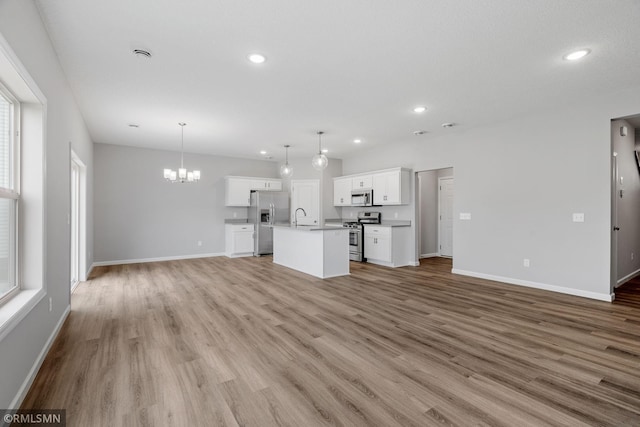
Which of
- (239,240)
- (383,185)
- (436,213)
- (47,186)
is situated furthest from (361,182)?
(47,186)

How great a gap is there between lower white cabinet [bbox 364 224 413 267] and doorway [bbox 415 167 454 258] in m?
1.30

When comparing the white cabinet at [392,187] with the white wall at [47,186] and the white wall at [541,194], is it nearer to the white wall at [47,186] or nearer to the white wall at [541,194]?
the white wall at [541,194]

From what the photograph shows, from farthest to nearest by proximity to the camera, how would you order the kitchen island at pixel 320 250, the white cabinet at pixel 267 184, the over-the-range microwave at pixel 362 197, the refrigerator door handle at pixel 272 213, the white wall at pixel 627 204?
the white cabinet at pixel 267 184 → the refrigerator door handle at pixel 272 213 → the over-the-range microwave at pixel 362 197 → the kitchen island at pixel 320 250 → the white wall at pixel 627 204

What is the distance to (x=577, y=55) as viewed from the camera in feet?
9.85

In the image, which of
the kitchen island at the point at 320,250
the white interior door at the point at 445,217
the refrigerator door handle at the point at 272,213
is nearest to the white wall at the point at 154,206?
the refrigerator door handle at the point at 272,213

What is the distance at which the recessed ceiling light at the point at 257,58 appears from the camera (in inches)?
118

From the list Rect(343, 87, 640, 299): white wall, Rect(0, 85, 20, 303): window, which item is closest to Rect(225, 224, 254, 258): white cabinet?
Rect(343, 87, 640, 299): white wall

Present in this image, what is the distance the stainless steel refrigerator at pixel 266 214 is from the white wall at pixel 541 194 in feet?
14.3

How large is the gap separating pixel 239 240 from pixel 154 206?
2.17 m

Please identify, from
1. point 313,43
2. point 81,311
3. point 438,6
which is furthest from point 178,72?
point 81,311

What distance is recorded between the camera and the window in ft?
6.93

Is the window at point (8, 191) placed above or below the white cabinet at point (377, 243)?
above

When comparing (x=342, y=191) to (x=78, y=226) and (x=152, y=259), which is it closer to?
(x=152, y=259)

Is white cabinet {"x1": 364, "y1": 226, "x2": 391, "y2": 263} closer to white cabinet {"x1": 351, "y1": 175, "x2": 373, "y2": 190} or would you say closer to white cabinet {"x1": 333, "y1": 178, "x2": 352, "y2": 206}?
white cabinet {"x1": 351, "y1": 175, "x2": 373, "y2": 190}
